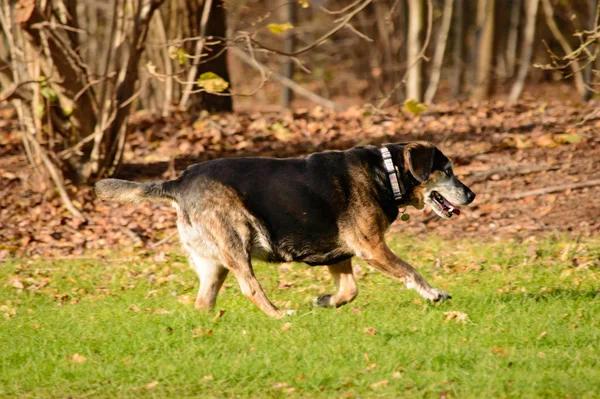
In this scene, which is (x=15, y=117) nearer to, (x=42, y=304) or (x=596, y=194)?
(x=42, y=304)

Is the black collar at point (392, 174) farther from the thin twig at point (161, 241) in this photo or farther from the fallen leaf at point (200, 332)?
the thin twig at point (161, 241)

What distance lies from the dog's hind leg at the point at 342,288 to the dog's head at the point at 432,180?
89 centimetres

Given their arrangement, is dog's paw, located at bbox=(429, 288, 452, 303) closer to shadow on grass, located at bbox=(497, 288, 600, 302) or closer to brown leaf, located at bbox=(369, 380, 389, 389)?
shadow on grass, located at bbox=(497, 288, 600, 302)

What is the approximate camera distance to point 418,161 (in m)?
7.76

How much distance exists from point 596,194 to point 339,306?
5.41m

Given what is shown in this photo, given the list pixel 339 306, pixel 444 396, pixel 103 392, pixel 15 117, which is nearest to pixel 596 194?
pixel 339 306

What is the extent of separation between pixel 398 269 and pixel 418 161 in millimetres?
1018

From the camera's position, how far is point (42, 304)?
8.95 metres

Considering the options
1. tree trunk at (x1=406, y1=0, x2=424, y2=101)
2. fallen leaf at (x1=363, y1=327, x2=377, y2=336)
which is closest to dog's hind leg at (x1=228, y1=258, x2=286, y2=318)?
fallen leaf at (x1=363, y1=327, x2=377, y2=336)

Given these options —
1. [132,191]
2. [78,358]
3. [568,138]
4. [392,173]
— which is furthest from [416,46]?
[78,358]

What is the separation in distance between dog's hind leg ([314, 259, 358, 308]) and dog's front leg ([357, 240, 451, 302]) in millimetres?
412

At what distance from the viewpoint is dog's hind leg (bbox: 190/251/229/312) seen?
776 cm

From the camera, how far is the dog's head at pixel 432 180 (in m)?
7.76

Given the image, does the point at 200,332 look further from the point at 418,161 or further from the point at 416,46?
the point at 416,46
